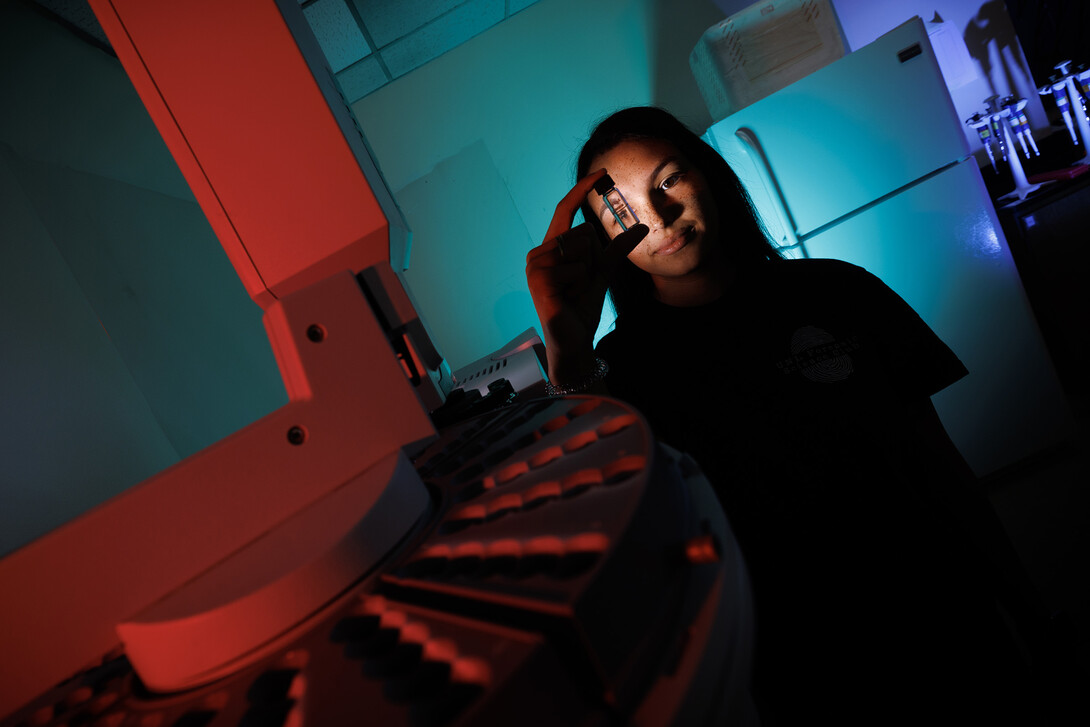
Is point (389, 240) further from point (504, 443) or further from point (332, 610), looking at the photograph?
point (332, 610)

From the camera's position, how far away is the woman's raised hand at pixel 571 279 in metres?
0.78

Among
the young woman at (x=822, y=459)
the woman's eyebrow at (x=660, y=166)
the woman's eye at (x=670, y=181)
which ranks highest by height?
the woman's eyebrow at (x=660, y=166)

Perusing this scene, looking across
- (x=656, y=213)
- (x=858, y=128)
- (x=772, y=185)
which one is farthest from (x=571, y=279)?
(x=858, y=128)

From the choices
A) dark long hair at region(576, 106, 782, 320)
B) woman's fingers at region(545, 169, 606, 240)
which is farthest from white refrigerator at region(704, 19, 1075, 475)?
woman's fingers at region(545, 169, 606, 240)

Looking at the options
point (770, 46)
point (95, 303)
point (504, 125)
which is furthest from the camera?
point (504, 125)

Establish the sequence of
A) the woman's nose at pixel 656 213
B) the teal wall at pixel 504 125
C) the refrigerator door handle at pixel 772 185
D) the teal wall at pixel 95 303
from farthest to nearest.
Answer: the teal wall at pixel 504 125 → the refrigerator door handle at pixel 772 185 → the teal wall at pixel 95 303 → the woman's nose at pixel 656 213

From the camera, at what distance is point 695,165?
1.17 metres

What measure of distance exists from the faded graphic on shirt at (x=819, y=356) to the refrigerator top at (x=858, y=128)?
1381 millimetres

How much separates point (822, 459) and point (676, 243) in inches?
19.8

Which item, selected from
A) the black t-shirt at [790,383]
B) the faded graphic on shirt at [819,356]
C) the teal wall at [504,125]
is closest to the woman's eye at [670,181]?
the black t-shirt at [790,383]

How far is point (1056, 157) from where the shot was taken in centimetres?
246

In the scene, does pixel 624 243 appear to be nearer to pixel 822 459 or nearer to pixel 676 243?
pixel 676 243

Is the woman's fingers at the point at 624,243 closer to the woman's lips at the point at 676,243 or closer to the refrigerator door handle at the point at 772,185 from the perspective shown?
the woman's lips at the point at 676,243

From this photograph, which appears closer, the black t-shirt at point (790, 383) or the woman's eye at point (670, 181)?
the black t-shirt at point (790, 383)
